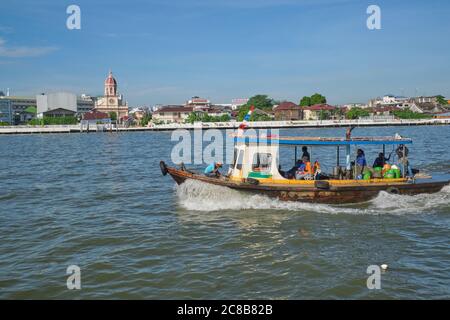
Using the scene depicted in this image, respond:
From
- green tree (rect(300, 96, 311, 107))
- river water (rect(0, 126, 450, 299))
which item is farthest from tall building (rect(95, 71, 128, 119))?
river water (rect(0, 126, 450, 299))

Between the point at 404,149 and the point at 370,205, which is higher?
the point at 404,149

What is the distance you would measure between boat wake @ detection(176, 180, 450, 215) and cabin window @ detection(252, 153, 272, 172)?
1073 mm

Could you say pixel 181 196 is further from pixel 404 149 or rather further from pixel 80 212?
pixel 404 149

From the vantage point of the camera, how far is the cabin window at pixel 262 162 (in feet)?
53.6

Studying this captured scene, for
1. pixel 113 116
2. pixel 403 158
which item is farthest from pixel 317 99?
pixel 403 158

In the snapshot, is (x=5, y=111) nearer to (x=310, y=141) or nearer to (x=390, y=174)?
(x=310, y=141)

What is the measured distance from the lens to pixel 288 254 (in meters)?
11.7

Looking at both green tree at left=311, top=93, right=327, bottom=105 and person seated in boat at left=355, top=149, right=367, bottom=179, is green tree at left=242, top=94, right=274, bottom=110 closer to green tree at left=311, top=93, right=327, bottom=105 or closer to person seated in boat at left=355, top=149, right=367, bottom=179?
green tree at left=311, top=93, right=327, bottom=105

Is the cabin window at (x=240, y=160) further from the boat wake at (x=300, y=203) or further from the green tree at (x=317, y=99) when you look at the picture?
the green tree at (x=317, y=99)

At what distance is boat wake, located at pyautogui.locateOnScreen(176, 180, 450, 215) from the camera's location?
1563 centimetres

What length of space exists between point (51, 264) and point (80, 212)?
554 centimetres

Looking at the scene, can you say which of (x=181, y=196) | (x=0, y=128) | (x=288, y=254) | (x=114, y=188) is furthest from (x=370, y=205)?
(x=0, y=128)
